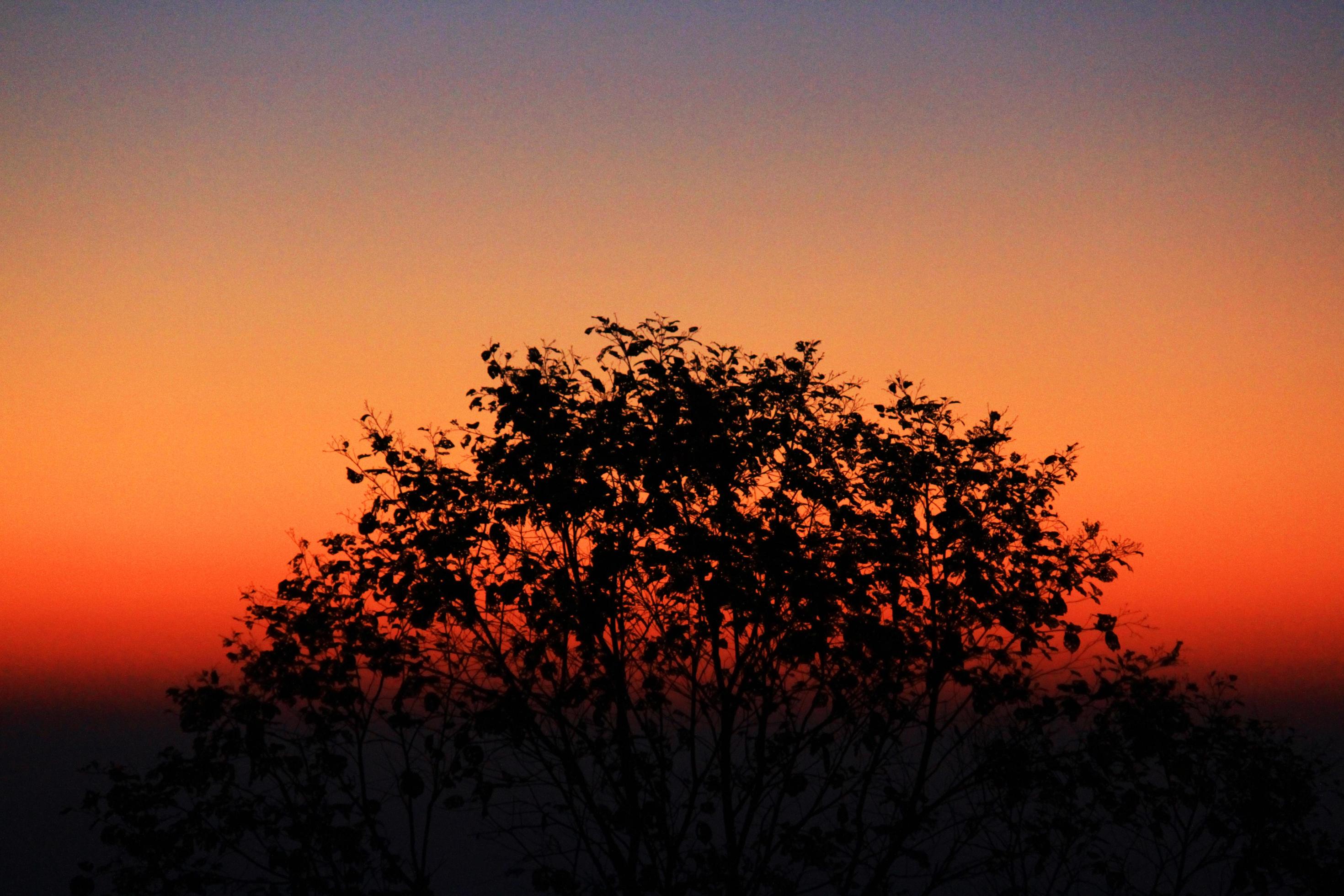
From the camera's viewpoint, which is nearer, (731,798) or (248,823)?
(731,798)

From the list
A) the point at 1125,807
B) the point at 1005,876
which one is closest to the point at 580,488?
the point at 1125,807

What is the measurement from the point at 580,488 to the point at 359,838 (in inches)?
328

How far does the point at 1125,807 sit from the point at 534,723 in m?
10.4

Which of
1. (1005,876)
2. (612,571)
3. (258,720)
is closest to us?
(612,571)

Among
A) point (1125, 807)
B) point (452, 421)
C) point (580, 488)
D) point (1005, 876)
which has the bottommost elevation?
point (1005, 876)

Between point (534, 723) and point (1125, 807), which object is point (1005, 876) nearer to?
point (1125, 807)

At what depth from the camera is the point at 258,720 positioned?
18.7 meters

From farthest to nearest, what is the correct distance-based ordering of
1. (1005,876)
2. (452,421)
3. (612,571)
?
(1005,876)
(452,421)
(612,571)

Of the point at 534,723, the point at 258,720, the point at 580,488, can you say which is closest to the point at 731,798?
the point at 534,723

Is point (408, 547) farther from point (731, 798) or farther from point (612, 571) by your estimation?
point (731, 798)

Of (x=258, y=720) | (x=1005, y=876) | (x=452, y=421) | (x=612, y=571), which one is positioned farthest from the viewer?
(x=1005, y=876)

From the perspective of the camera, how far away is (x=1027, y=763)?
17.9 metres

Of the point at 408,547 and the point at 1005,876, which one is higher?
the point at 408,547

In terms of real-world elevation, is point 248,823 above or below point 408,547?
below
